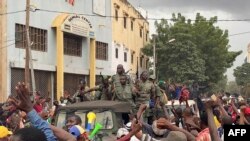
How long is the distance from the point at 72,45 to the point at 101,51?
4642mm

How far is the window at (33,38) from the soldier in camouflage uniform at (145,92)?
14371 millimetres

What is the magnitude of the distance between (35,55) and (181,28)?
19994 millimetres

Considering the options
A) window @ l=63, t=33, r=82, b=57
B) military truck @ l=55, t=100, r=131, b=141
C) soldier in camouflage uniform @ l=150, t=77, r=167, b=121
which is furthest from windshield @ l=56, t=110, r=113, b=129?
window @ l=63, t=33, r=82, b=57

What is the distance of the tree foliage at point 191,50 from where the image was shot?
4197cm

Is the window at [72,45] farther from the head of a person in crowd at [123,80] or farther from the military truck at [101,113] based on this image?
the military truck at [101,113]

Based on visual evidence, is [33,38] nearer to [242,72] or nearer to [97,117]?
[97,117]

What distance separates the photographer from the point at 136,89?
10164mm

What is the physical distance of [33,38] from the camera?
996 inches

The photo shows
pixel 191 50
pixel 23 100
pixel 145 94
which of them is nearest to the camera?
pixel 23 100

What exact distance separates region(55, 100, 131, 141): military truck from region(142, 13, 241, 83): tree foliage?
3269 centimetres

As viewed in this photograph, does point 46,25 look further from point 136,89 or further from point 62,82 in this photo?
point 136,89

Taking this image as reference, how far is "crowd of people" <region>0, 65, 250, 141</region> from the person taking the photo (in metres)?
4.04

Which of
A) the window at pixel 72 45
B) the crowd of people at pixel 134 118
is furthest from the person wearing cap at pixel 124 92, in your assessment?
the window at pixel 72 45

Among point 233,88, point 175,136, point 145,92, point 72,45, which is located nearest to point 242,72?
point 233,88
